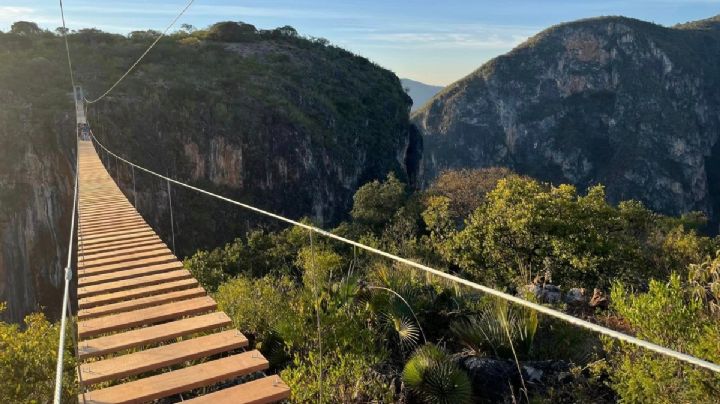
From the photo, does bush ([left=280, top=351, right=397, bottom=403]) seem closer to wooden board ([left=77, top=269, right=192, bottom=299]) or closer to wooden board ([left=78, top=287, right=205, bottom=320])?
wooden board ([left=78, top=287, right=205, bottom=320])

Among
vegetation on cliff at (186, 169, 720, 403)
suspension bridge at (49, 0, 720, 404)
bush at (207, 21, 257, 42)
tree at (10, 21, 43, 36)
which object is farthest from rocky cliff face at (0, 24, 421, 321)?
suspension bridge at (49, 0, 720, 404)

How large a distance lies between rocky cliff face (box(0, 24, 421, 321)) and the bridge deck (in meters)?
24.2

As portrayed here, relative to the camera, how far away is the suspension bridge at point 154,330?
2.65 meters

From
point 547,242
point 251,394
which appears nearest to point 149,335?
point 251,394

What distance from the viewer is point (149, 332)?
135 inches

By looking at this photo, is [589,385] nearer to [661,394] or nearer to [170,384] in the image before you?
[661,394]

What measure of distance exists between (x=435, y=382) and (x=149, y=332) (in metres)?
3.11

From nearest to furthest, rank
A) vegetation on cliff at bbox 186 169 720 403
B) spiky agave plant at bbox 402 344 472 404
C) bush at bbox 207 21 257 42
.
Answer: vegetation on cliff at bbox 186 169 720 403, spiky agave plant at bbox 402 344 472 404, bush at bbox 207 21 257 42

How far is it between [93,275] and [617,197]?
99.6 meters

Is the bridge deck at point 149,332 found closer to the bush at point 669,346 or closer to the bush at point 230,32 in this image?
the bush at point 669,346

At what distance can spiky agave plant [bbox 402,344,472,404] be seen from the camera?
5.22m

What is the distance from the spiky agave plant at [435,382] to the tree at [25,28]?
4758cm

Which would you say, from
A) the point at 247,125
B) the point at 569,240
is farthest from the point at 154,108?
the point at 569,240

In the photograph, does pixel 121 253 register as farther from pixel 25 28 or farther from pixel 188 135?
pixel 25 28
